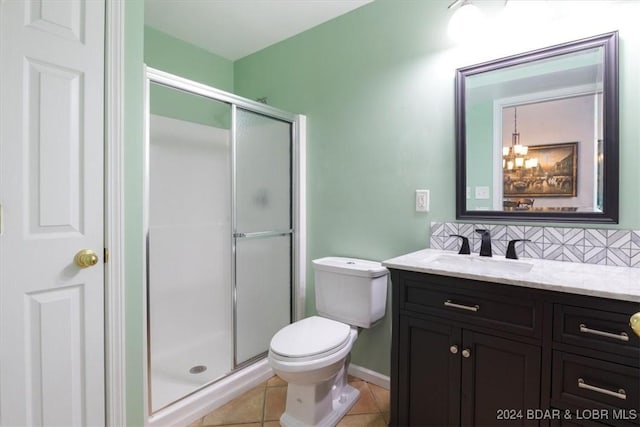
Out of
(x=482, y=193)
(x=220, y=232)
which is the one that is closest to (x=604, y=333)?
(x=482, y=193)

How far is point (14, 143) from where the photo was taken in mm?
1131

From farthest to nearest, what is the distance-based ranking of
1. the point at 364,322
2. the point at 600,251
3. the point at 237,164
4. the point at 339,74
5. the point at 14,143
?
the point at 339,74
the point at 237,164
the point at 364,322
the point at 600,251
the point at 14,143

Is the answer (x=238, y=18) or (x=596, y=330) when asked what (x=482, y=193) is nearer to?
(x=596, y=330)

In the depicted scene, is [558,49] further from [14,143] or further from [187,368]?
[187,368]

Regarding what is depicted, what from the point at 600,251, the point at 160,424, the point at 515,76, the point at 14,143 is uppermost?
the point at 515,76

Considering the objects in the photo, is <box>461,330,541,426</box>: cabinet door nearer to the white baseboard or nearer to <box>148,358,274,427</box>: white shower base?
the white baseboard

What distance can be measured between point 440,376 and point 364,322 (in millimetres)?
545

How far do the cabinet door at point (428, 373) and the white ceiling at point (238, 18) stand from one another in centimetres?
197

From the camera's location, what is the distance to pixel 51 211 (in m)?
1.21

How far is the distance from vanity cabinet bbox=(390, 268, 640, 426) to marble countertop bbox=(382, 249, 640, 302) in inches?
1.5

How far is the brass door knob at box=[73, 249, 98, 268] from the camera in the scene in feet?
4.15

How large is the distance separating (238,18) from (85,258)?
1.81 meters

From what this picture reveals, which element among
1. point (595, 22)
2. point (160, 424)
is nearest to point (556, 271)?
point (595, 22)

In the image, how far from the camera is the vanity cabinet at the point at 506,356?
1.02m
